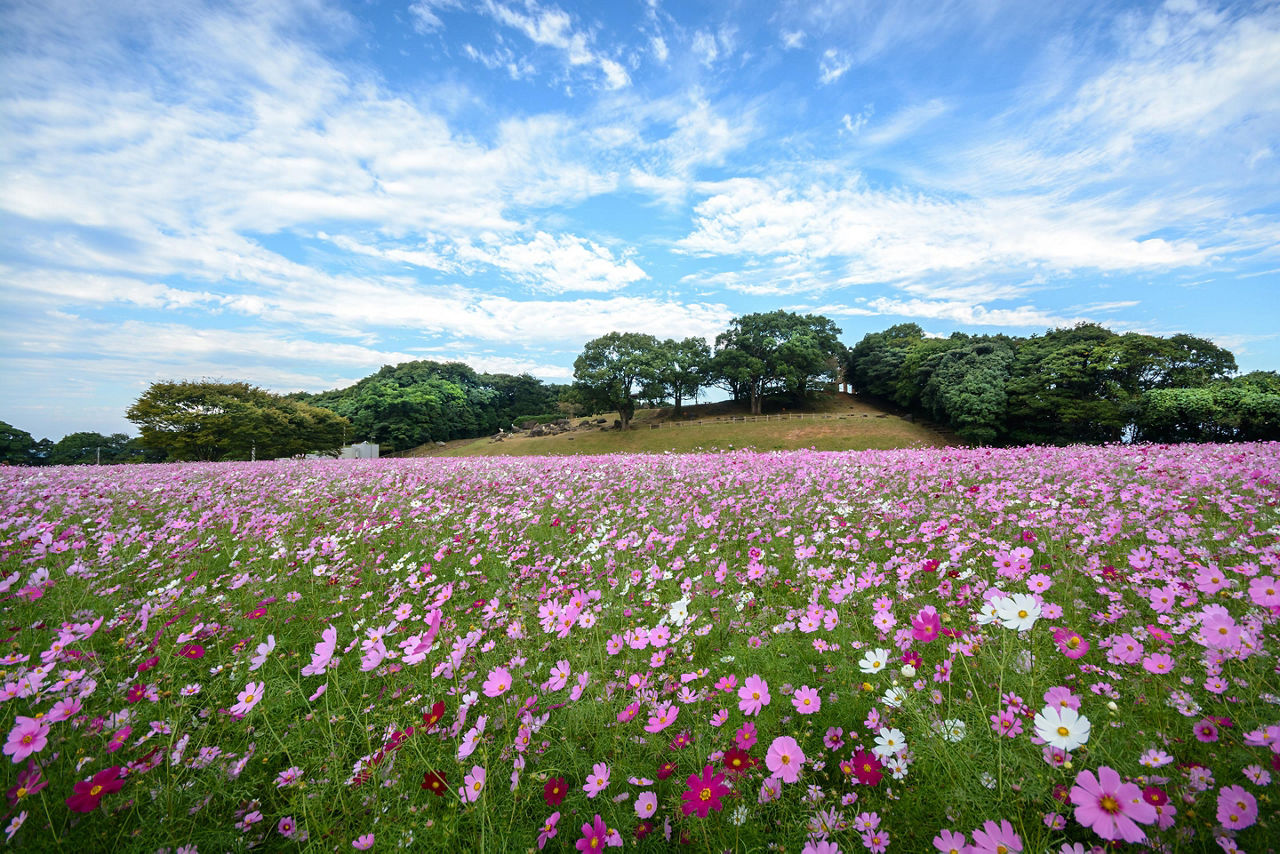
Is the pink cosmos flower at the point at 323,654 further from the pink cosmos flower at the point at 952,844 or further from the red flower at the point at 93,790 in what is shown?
the pink cosmos flower at the point at 952,844

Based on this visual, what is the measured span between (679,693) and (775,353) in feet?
178

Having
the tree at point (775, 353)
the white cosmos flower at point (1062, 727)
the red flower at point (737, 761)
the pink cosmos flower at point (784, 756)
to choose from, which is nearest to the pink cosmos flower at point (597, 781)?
the red flower at point (737, 761)

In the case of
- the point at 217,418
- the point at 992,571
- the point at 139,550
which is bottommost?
the point at 992,571

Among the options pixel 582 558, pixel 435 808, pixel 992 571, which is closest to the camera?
pixel 435 808

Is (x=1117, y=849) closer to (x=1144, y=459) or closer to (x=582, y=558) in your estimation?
(x=582, y=558)

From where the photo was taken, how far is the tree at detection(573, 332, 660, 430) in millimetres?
49312

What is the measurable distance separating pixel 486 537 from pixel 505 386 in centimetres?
7704

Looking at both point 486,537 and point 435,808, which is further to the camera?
point 486,537

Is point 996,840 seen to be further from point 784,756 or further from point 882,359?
point 882,359

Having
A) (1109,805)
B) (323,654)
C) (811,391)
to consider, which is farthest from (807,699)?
(811,391)

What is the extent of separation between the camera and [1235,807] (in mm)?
1293

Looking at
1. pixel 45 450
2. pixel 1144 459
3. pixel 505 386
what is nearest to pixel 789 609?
pixel 1144 459

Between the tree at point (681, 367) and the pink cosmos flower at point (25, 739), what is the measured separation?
4867cm

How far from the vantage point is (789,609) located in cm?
339
